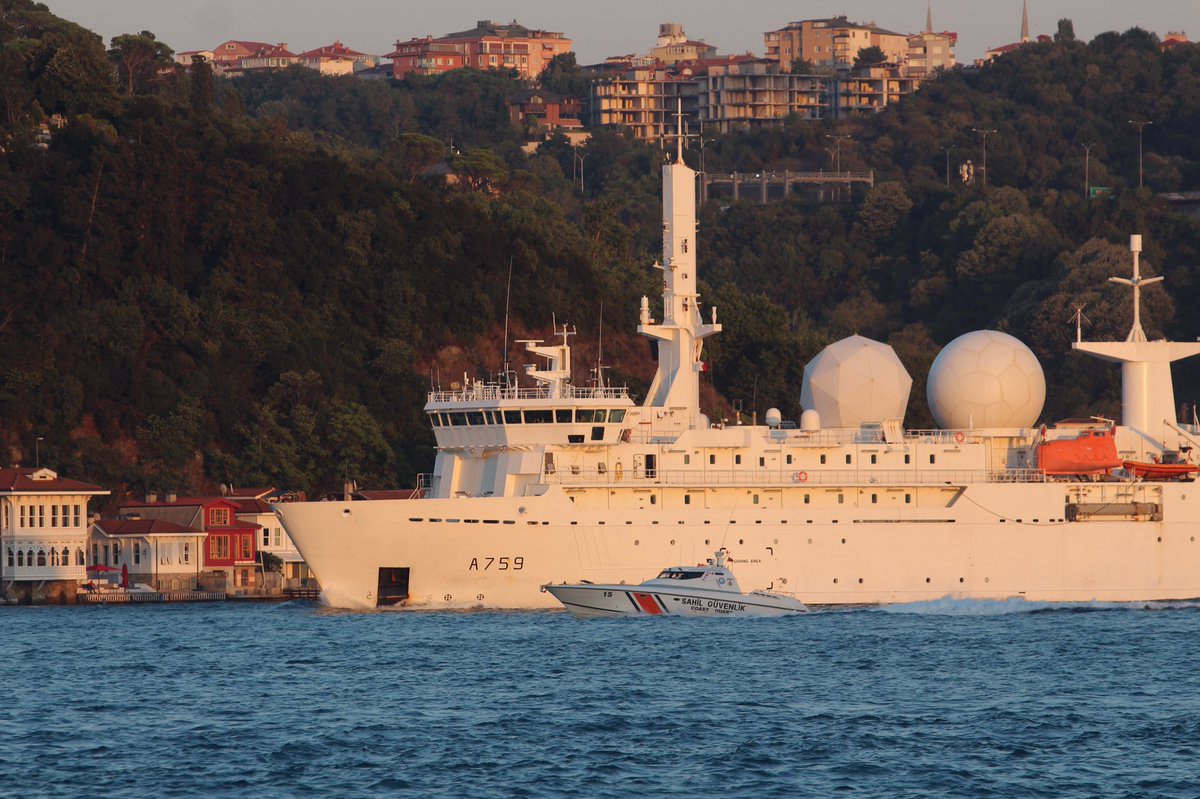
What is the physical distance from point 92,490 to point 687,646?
2640cm

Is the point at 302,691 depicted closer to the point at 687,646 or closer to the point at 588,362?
the point at 687,646

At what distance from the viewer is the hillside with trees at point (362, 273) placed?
7662cm

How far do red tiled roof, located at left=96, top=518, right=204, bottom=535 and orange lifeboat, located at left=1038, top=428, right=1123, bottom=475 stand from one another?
29241mm

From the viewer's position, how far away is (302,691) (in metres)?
37.3

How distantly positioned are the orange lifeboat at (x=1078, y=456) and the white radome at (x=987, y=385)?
239cm

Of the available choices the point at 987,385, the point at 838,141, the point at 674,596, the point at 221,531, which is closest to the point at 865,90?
the point at 838,141

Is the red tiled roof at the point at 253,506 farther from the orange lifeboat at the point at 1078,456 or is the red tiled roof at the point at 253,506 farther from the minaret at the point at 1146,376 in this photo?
the minaret at the point at 1146,376

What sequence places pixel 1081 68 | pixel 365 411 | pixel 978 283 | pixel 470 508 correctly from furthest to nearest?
pixel 1081 68 < pixel 978 283 < pixel 365 411 < pixel 470 508

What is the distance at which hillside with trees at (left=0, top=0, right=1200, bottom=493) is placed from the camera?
76625 mm

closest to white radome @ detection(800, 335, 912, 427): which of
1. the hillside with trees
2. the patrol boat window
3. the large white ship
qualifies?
the large white ship

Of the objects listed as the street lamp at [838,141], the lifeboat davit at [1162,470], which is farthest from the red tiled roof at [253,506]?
the street lamp at [838,141]

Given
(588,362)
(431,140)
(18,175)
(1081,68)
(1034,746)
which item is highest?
(1081,68)

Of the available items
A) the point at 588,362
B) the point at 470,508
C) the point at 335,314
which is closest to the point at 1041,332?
the point at 588,362

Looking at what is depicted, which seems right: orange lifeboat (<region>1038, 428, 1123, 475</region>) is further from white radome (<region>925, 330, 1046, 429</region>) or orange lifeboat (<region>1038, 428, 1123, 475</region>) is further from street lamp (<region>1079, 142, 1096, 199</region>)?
street lamp (<region>1079, 142, 1096, 199</region>)
